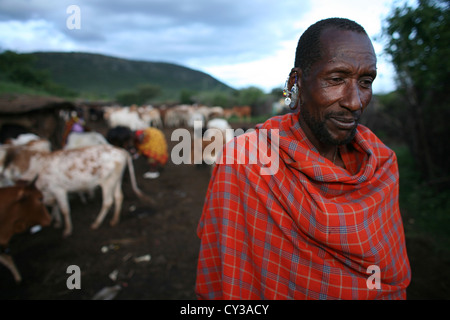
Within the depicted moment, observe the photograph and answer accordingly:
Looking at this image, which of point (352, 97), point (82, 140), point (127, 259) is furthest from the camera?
point (82, 140)

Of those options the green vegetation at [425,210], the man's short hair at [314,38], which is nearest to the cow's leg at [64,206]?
the man's short hair at [314,38]

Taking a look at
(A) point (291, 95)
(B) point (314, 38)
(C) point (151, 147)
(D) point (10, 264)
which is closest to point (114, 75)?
(C) point (151, 147)

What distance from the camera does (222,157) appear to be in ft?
5.27

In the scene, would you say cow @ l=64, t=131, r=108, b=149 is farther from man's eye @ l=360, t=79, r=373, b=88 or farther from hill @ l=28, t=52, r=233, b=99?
hill @ l=28, t=52, r=233, b=99

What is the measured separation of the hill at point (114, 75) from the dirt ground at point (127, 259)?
135 ft

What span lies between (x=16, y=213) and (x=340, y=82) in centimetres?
409

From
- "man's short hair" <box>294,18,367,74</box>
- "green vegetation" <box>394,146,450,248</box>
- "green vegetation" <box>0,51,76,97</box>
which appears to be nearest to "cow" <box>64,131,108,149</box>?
"man's short hair" <box>294,18,367,74</box>

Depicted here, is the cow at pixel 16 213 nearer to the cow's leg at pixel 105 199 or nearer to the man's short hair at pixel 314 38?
the cow's leg at pixel 105 199

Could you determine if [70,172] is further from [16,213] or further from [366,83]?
[366,83]

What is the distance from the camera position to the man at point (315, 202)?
4.33 ft

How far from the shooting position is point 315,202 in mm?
1319

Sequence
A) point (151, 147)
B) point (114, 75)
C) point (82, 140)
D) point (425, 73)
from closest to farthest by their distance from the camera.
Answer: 1. point (425, 73)
2. point (82, 140)
3. point (151, 147)
4. point (114, 75)

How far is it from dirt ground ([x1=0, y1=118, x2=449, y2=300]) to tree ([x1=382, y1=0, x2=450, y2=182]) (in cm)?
264
